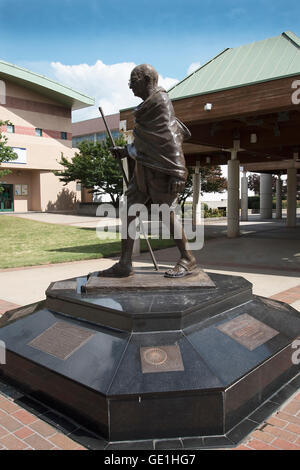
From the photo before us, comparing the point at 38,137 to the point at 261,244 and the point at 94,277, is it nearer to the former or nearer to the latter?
the point at 261,244

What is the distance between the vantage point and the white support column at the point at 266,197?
1186 inches

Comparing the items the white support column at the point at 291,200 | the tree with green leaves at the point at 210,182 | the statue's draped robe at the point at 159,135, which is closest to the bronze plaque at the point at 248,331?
the statue's draped robe at the point at 159,135

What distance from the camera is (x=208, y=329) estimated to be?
11.0 ft

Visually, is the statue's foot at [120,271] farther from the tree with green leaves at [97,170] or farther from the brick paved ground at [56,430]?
the tree with green leaves at [97,170]

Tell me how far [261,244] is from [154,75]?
10594mm

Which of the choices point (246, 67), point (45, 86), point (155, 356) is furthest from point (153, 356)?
point (45, 86)

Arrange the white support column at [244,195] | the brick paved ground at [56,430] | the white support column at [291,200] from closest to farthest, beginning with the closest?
the brick paved ground at [56,430] → the white support column at [291,200] → the white support column at [244,195]

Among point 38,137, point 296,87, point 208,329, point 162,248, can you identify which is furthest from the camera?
point 38,137

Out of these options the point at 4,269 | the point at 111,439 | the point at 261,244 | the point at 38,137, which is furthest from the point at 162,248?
the point at 38,137

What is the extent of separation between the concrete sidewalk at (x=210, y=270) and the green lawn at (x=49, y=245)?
86 cm

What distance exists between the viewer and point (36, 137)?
31.1 metres

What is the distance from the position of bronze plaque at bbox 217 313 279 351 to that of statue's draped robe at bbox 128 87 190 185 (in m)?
1.52

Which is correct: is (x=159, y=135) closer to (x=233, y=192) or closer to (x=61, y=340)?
(x=61, y=340)

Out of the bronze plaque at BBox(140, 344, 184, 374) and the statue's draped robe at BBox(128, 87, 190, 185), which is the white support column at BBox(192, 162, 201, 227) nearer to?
the statue's draped robe at BBox(128, 87, 190, 185)
